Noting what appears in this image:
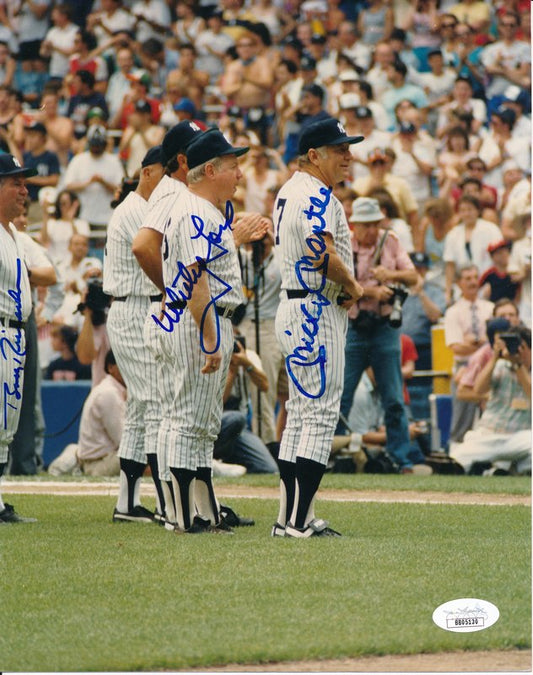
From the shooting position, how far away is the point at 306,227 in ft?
21.3

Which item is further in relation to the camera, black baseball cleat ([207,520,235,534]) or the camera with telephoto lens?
the camera with telephoto lens

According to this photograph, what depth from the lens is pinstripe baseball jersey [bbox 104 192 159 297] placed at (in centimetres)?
729

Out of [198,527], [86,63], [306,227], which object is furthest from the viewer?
[86,63]

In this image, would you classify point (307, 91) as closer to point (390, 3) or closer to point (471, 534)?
point (390, 3)

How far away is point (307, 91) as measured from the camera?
1457 cm

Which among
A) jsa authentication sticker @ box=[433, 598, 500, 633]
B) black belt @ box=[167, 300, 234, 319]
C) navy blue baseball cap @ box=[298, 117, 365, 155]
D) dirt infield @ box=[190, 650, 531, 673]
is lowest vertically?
dirt infield @ box=[190, 650, 531, 673]

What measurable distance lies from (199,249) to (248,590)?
5.87 ft

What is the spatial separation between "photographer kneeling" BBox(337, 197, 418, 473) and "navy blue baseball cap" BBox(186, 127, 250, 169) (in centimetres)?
368

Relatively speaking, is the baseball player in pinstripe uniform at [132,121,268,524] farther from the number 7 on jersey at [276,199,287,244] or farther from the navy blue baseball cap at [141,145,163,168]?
the number 7 on jersey at [276,199,287,244]

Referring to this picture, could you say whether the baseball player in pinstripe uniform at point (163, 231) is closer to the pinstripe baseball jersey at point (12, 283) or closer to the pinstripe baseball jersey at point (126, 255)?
the pinstripe baseball jersey at point (126, 255)

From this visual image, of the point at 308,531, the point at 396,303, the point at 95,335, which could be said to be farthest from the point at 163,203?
the point at 95,335

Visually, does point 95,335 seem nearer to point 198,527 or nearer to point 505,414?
point 505,414
